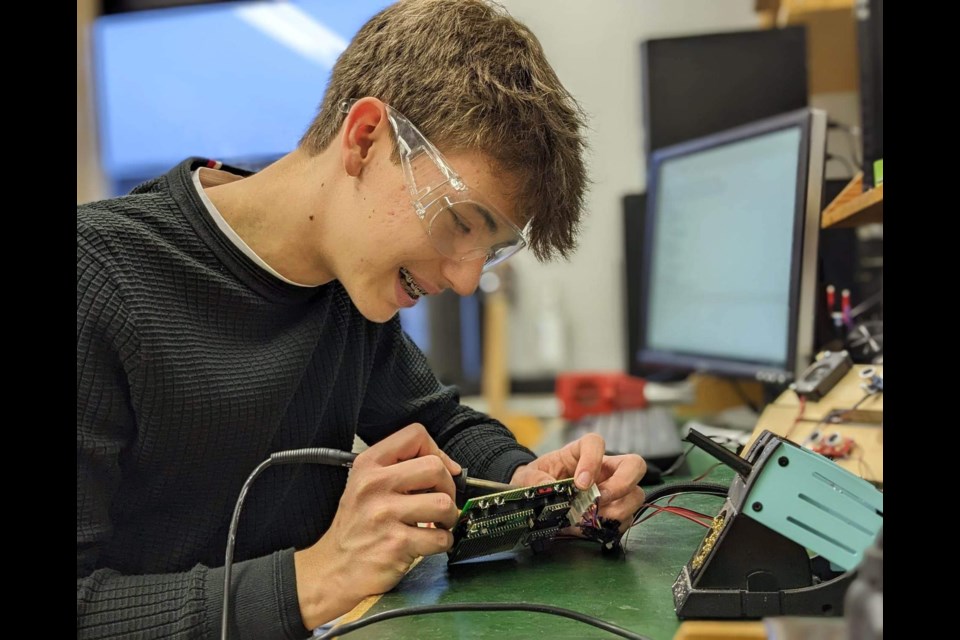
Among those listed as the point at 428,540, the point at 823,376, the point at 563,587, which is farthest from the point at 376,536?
the point at 823,376

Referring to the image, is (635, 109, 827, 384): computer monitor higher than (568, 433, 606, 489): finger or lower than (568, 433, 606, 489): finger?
Answer: higher

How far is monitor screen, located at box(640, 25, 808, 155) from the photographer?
2.11 metres

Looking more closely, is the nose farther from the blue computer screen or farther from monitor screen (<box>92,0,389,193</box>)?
monitor screen (<box>92,0,389,193</box>)

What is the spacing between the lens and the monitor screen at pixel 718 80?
2.11 m

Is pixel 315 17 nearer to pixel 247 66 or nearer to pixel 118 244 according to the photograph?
pixel 247 66

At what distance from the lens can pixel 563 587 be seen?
81 cm

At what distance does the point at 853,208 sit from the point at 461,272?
753mm

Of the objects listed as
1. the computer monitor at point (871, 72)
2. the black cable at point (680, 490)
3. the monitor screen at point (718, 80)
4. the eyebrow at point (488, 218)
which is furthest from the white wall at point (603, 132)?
the eyebrow at point (488, 218)

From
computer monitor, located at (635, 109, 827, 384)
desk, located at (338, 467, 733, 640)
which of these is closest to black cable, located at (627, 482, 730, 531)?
desk, located at (338, 467, 733, 640)

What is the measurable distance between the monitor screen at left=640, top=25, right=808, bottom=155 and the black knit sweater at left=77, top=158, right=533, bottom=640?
1.32 m

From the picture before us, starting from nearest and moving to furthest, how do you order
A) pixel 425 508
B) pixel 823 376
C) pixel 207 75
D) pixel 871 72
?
pixel 425 508
pixel 823 376
pixel 871 72
pixel 207 75

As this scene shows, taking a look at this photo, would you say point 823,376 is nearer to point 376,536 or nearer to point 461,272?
point 461,272

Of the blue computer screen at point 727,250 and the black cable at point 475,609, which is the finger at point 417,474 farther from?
the blue computer screen at point 727,250
